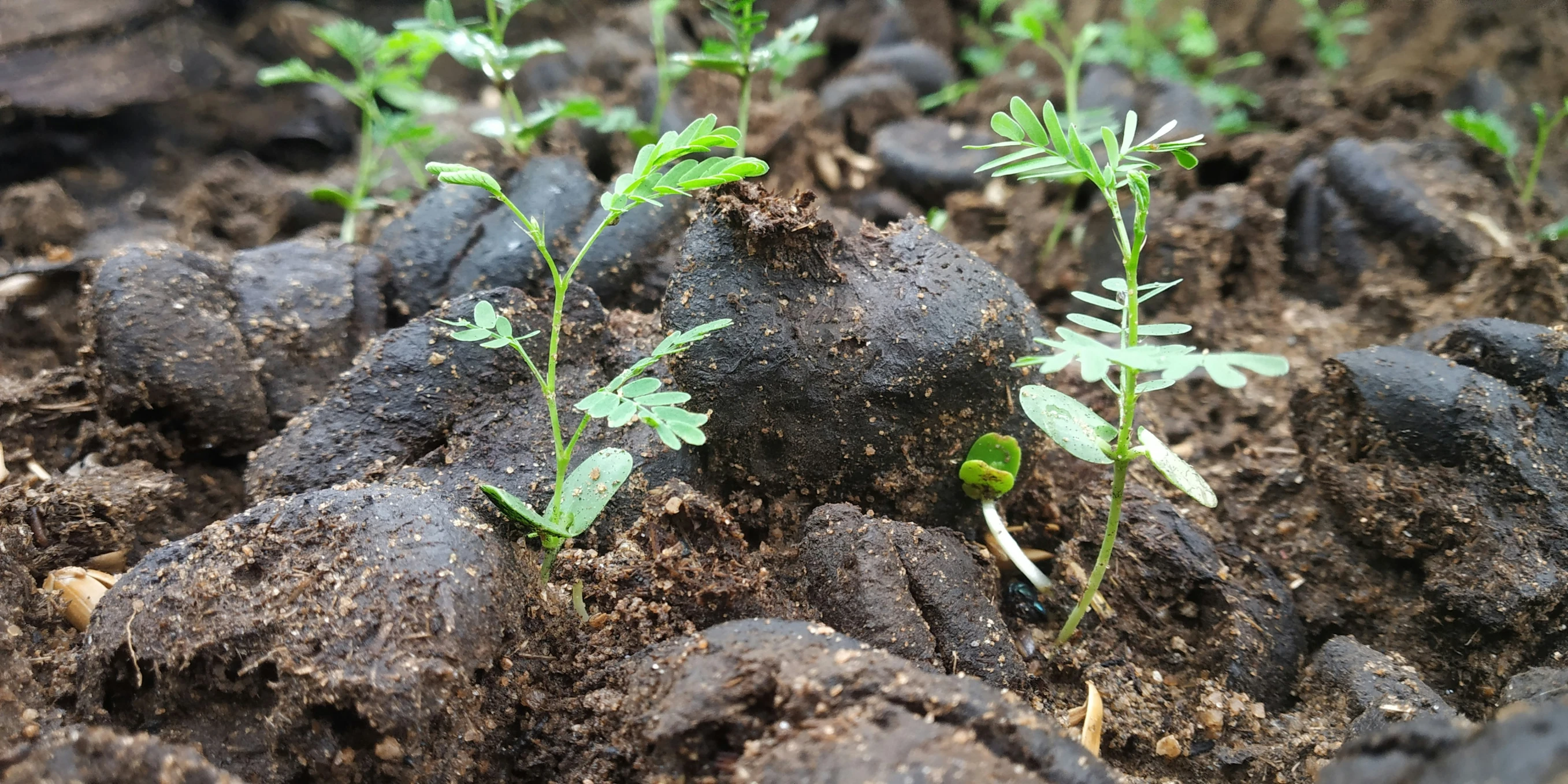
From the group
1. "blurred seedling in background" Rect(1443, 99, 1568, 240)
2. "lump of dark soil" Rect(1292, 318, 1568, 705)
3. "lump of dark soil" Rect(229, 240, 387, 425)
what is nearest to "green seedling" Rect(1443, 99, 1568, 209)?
"blurred seedling in background" Rect(1443, 99, 1568, 240)

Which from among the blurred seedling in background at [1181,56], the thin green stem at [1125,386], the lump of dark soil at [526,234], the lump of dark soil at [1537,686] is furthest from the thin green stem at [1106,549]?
the blurred seedling in background at [1181,56]

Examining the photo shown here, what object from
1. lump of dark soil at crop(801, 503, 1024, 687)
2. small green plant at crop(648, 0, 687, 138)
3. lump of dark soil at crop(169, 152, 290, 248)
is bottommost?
lump of dark soil at crop(169, 152, 290, 248)

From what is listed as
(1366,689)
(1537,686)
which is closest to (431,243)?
(1366,689)

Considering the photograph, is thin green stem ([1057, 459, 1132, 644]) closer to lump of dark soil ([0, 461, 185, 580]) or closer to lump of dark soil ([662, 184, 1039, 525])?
lump of dark soil ([662, 184, 1039, 525])

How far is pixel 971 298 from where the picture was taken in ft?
5.06

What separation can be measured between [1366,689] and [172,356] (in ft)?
7.17

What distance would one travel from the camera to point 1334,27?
11.5 feet

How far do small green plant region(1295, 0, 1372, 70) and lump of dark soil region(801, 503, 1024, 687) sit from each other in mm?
3129

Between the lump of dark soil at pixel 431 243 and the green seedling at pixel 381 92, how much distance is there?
36 centimetres

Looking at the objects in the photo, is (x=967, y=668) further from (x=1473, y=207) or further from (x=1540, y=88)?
(x=1540, y=88)

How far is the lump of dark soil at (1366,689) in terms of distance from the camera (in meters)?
1.25

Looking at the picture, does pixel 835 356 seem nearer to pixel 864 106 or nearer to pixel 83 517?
pixel 83 517

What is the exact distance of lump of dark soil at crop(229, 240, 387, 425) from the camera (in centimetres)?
186

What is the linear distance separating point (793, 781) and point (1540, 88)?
3.81 m
